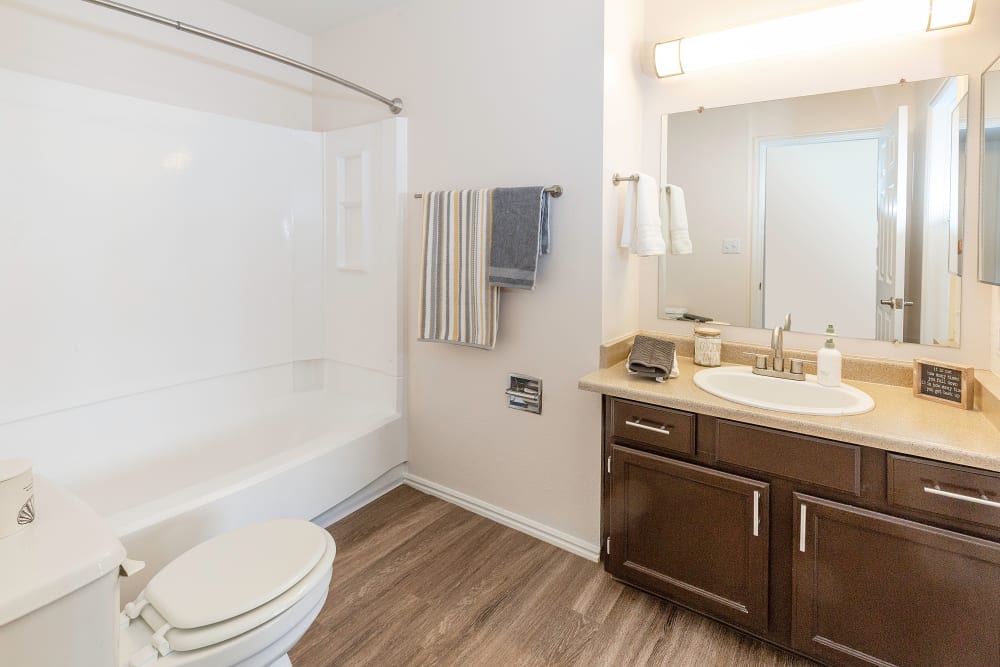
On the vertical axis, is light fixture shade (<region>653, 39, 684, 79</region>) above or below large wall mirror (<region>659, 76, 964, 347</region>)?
above

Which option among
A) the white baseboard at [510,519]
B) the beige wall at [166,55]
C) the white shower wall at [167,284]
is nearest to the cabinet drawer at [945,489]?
the white baseboard at [510,519]

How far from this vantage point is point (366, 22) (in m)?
2.58

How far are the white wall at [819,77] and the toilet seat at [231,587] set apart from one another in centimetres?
156

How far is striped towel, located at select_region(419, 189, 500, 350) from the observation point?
2.16m

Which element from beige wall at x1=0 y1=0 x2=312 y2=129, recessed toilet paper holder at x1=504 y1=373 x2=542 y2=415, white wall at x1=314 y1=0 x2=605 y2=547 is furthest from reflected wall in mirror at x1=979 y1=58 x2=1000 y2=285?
beige wall at x1=0 y1=0 x2=312 y2=129

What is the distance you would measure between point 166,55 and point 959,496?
3166 millimetres

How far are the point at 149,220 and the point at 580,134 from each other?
178 cm

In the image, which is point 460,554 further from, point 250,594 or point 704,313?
point 704,313

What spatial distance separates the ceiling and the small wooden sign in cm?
253

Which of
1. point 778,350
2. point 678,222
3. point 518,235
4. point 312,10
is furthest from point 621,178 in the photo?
point 312,10

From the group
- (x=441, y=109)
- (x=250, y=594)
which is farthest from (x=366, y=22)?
(x=250, y=594)

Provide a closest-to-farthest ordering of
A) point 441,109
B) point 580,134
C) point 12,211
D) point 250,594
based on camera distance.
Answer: point 250,594 → point 12,211 → point 580,134 → point 441,109

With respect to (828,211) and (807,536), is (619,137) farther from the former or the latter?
(807,536)

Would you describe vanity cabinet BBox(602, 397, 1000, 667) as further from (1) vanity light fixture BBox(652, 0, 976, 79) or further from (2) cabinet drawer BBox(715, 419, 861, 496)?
(1) vanity light fixture BBox(652, 0, 976, 79)
